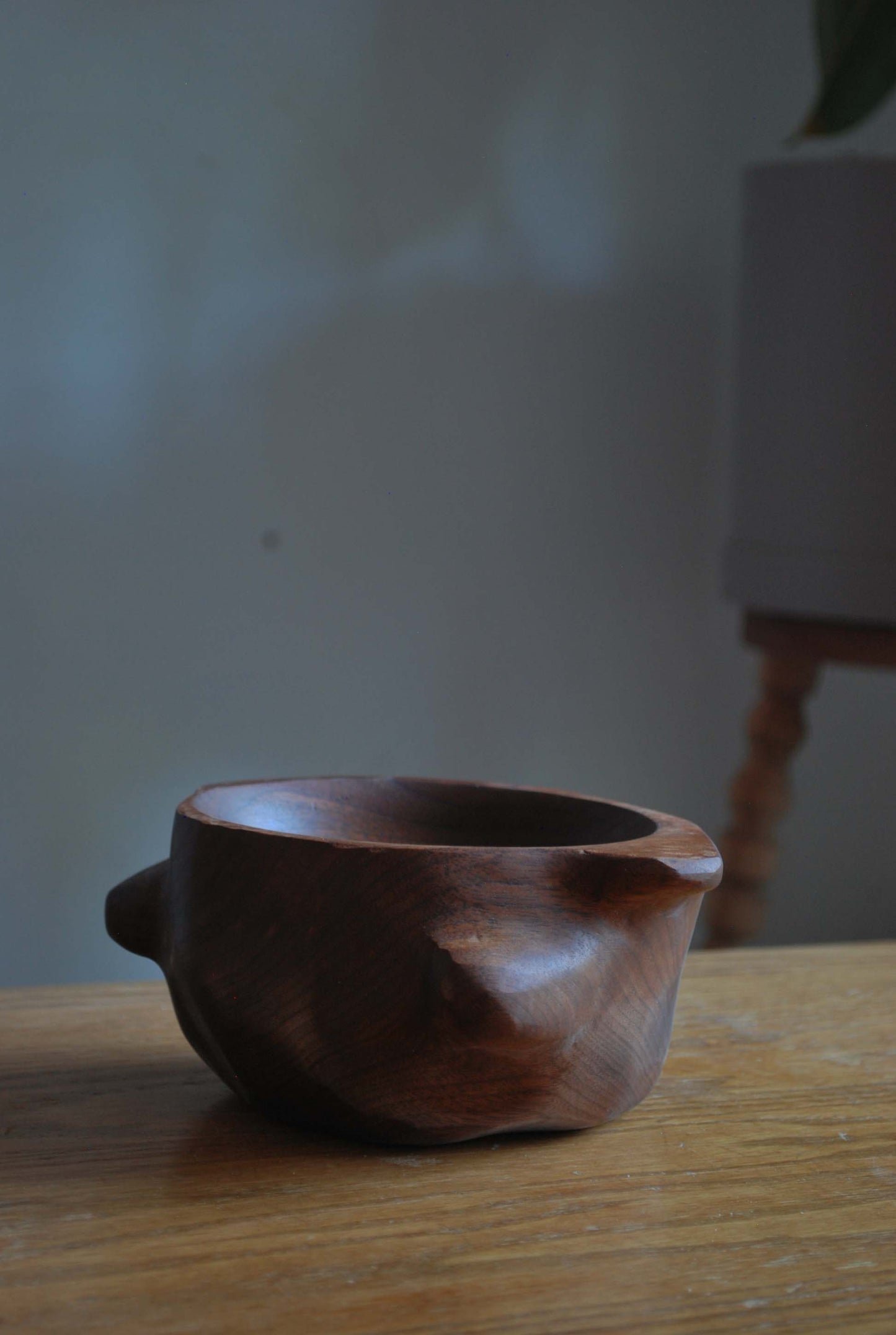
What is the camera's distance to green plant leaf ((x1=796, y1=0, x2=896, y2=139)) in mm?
929

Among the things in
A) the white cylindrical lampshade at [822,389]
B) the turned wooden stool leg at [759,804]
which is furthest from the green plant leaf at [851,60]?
the turned wooden stool leg at [759,804]

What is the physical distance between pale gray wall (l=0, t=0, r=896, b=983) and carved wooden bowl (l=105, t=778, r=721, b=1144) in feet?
2.16

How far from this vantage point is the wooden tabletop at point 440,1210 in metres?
0.26

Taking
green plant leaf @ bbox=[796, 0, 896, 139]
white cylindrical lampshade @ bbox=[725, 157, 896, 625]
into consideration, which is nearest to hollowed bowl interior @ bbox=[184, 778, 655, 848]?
white cylindrical lampshade @ bbox=[725, 157, 896, 625]

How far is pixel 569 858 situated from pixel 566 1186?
3.0 inches

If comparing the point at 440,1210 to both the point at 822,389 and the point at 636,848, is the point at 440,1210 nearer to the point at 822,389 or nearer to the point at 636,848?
the point at 636,848

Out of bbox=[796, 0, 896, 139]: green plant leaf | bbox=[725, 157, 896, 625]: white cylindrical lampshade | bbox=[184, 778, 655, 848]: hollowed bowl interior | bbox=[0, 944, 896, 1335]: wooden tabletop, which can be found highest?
bbox=[796, 0, 896, 139]: green plant leaf

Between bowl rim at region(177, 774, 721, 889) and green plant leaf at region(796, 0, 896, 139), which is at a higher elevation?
green plant leaf at region(796, 0, 896, 139)

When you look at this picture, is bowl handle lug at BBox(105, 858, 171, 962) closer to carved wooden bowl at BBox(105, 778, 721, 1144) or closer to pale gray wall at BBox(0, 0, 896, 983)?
carved wooden bowl at BBox(105, 778, 721, 1144)

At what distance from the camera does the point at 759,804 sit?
100 cm

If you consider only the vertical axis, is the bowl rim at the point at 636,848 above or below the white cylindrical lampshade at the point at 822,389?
below

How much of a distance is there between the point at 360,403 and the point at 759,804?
16.6 inches

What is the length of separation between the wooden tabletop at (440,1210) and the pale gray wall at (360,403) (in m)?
0.59

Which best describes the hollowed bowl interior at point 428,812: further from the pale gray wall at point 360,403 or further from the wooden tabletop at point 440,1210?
the pale gray wall at point 360,403
